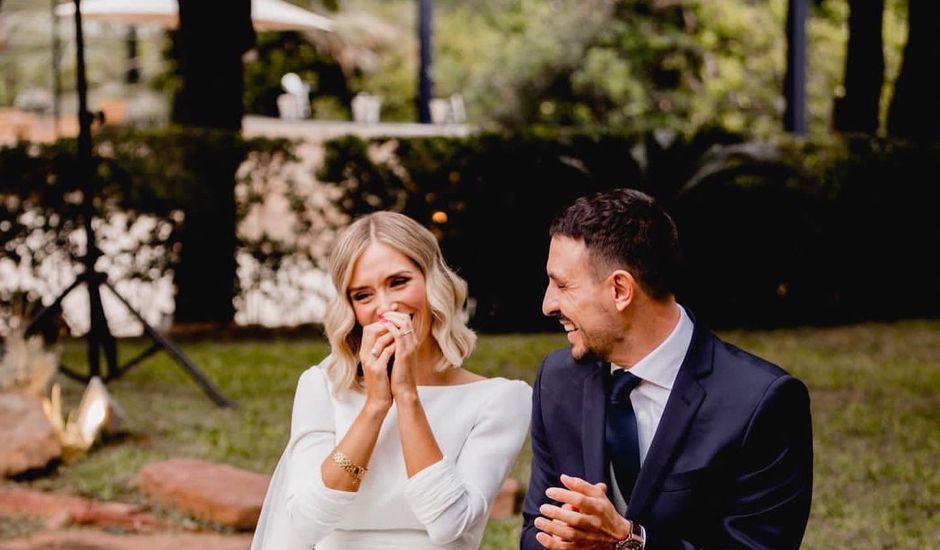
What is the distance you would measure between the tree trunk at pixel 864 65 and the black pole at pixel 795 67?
314 cm

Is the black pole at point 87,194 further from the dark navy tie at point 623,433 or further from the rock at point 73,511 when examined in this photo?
the dark navy tie at point 623,433

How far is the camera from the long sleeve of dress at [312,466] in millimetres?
3148

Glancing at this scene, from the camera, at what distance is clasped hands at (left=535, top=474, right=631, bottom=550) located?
2.64 metres

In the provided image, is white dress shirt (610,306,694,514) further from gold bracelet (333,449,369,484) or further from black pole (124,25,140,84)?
black pole (124,25,140,84)

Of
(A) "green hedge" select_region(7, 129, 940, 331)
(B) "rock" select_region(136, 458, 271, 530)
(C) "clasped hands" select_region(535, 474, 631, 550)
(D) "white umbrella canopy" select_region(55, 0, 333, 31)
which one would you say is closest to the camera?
(C) "clasped hands" select_region(535, 474, 631, 550)

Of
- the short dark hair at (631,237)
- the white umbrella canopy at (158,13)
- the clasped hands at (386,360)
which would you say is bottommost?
the clasped hands at (386,360)

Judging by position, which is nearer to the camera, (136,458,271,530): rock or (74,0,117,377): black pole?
(136,458,271,530): rock

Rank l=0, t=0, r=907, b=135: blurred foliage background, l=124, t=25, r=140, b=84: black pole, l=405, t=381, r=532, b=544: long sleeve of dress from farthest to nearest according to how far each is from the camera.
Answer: l=124, t=25, r=140, b=84: black pole < l=0, t=0, r=907, b=135: blurred foliage background < l=405, t=381, r=532, b=544: long sleeve of dress

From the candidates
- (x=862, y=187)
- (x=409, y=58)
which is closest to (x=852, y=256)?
(x=862, y=187)

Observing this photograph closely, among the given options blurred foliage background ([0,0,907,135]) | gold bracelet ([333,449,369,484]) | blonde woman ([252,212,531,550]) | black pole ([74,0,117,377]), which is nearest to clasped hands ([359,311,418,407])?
blonde woman ([252,212,531,550])

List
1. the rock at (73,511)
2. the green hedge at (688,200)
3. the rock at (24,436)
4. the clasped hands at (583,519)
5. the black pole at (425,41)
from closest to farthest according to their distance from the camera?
the clasped hands at (583,519)
the rock at (73,511)
the rock at (24,436)
the green hedge at (688,200)
the black pole at (425,41)

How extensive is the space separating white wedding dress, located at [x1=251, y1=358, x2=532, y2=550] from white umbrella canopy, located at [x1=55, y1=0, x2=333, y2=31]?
1055 centimetres

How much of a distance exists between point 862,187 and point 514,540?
721 cm

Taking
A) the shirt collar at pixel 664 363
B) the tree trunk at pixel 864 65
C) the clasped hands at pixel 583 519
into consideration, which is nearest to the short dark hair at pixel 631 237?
the shirt collar at pixel 664 363
